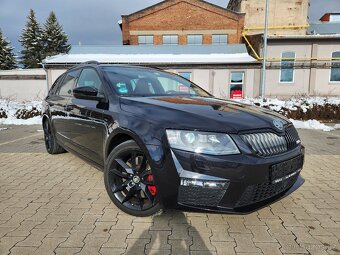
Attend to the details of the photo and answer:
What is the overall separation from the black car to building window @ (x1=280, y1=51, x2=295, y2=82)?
837 inches

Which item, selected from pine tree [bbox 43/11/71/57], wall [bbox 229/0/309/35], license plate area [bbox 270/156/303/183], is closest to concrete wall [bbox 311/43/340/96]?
wall [bbox 229/0/309/35]

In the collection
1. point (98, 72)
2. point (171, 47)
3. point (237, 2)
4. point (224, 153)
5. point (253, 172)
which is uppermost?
point (237, 2)

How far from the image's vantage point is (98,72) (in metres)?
3.87

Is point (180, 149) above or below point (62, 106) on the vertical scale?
below

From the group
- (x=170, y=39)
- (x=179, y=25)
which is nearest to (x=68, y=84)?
(x=170, y=39)

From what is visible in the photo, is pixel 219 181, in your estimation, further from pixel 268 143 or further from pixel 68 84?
pixel 68 84

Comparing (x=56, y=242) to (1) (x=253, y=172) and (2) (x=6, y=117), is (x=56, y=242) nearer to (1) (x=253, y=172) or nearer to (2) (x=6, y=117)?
(1) (x=253, y=172)

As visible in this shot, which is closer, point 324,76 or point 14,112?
point 14,112

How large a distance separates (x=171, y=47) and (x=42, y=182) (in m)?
22.3

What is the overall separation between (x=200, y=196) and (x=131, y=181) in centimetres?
86

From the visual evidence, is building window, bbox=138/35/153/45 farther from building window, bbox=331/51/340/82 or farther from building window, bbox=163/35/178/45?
building window, bbox=331/51/340/82

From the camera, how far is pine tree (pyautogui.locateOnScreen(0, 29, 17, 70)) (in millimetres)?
51000

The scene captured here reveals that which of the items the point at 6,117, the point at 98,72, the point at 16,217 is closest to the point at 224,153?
the point at 98,72

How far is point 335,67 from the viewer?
22547mm
